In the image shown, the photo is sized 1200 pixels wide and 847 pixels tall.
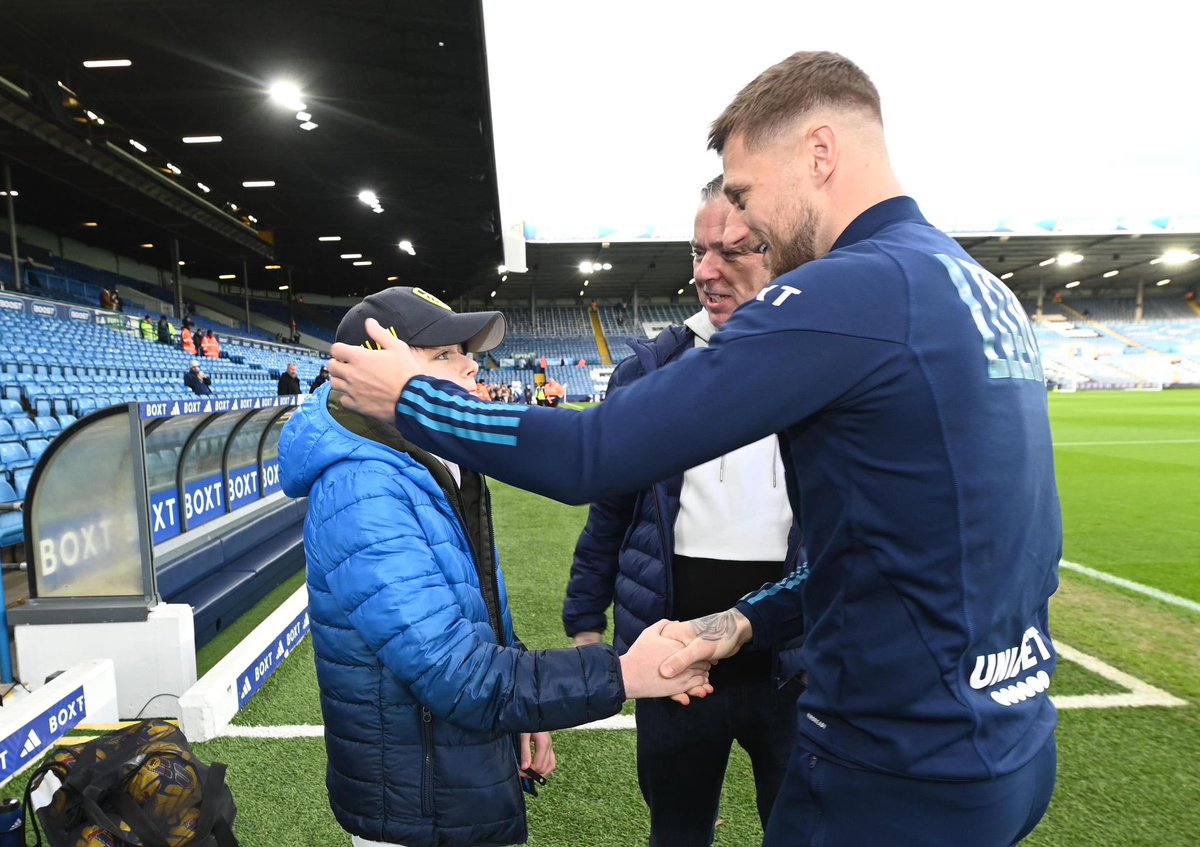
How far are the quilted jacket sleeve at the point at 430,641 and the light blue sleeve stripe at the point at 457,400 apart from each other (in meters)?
0.37

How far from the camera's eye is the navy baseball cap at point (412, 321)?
1487 mm

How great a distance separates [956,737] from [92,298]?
31130 mm

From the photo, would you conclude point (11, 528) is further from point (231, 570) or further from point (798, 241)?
point (798, 241)

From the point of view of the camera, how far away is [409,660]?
1.28 metres

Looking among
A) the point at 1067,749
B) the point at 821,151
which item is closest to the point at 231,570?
the point at 1067,749

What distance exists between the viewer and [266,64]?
12.5 meters

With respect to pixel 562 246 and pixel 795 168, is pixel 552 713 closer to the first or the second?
pixel 795 168

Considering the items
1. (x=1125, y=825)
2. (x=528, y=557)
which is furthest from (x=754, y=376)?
(x=528, y=557)

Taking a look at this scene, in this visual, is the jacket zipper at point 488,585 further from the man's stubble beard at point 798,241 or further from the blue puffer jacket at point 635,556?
the man's stubble beard at point 798,241

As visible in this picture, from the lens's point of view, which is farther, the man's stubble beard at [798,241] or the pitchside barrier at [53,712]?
the pitchside barrier at [53,712]

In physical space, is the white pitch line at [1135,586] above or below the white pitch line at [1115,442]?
above

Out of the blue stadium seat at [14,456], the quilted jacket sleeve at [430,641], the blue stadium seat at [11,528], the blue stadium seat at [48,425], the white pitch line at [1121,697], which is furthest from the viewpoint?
the blue stadium seat at [48,425]

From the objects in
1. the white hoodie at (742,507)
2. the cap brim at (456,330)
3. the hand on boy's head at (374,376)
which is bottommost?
the white hoodie at (742,507)

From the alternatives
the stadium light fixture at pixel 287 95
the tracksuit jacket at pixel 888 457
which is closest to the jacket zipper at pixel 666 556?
the tracksuit jacket at pixel 888 457
